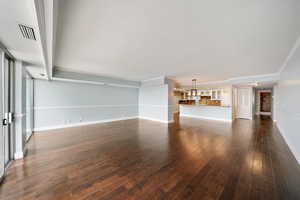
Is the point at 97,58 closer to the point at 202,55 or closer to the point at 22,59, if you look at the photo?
the point at 22,59

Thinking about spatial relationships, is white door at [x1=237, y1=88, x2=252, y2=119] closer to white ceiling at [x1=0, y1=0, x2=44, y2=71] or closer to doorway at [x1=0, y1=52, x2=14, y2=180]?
white ceiling at [x1=0, y1=0, x2=44, y2=71]

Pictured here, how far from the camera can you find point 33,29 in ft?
5.23

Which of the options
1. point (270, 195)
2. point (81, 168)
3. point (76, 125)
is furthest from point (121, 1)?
point (76, 125)

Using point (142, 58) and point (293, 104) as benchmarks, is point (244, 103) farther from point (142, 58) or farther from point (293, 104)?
point (142, 58)

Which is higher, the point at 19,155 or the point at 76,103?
the point at 76,103

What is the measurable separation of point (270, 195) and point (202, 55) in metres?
3.03

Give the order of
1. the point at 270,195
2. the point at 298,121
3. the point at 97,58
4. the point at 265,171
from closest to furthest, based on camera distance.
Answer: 1. the point at 270,195
2. the point at 265,171
3. the point at 298,121
4. the point at 97,58

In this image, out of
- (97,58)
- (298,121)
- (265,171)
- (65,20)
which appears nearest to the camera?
(65,20)

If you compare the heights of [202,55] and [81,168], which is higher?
[202,55]

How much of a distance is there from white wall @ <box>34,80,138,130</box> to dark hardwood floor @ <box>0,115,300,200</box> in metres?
2.11

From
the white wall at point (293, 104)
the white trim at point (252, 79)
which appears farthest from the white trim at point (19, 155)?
the white trim at point (252, 79)

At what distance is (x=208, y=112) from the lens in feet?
25.8

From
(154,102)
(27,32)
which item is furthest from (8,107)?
(154,102)

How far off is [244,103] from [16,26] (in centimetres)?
1087
